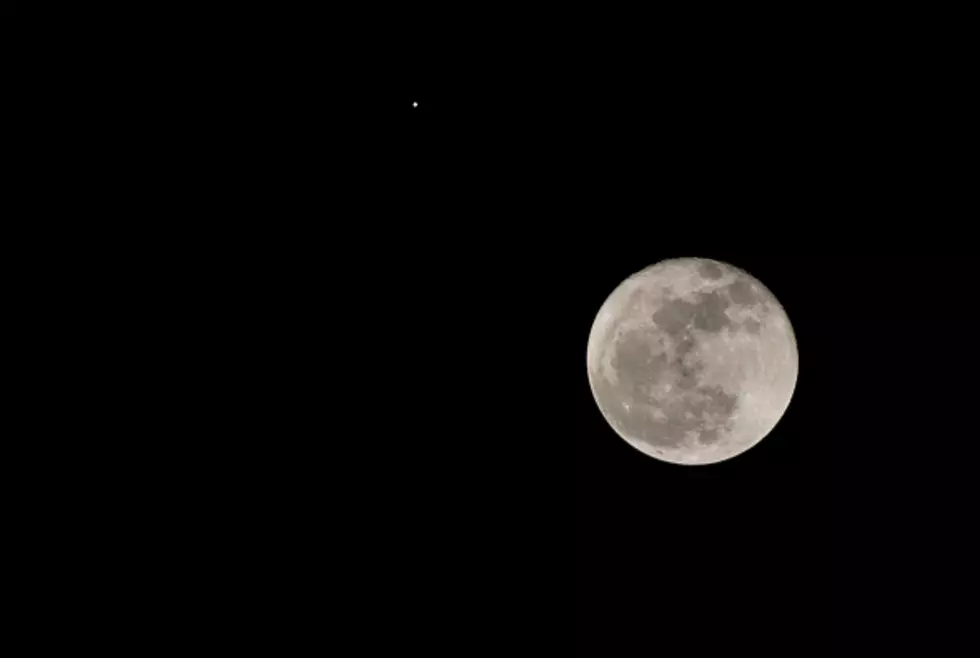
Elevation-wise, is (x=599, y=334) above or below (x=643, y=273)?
below

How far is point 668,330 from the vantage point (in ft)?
11.8

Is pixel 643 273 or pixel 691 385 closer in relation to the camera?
pixel 691 385

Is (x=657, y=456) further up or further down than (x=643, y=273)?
further down

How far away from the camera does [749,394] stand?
3.62 metres

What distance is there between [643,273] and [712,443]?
84 centimetres

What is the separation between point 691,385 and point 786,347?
1.82ft

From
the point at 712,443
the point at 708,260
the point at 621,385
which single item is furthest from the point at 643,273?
the point at 712,443

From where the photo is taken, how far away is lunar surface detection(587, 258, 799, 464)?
3.57 metres

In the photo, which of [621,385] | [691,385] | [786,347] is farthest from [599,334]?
[786,347]

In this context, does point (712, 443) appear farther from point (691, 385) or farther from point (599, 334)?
point (599, 334)

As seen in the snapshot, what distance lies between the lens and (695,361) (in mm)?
3555

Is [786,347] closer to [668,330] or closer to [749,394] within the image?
[749,394]

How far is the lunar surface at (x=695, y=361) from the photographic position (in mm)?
3574

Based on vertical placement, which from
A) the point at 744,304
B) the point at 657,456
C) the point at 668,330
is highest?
the point at 744,304
